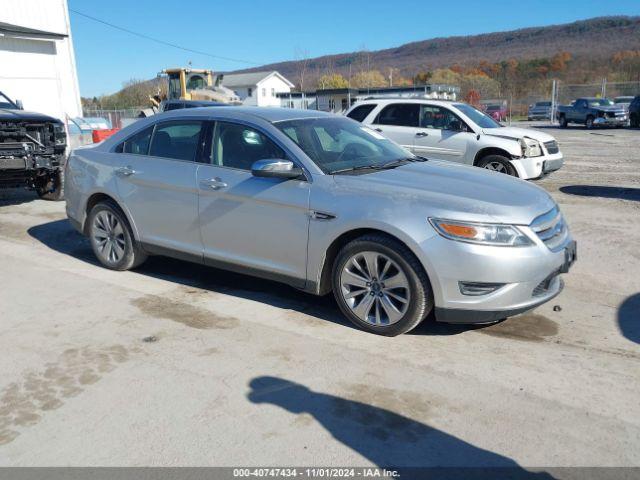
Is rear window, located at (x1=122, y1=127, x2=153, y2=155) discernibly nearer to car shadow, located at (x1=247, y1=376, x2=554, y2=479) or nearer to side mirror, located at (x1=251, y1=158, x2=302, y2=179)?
side mirror, located at (x1=251, y1=158, x2=302, y2=179)

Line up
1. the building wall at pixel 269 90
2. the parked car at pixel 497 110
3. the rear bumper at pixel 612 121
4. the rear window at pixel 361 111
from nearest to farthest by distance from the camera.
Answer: the rear window at pixel 361 111, the rear bumper at pixel 612 121, the parked car at pixel 497 110, the building wall at pixel 269 90

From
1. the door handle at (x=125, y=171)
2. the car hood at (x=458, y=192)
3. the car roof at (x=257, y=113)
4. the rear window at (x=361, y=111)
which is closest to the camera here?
the car hood at (x=458, y=192)

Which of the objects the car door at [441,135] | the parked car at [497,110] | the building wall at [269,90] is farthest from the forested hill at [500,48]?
the car door at [441,135]

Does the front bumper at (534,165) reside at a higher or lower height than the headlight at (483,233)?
lower

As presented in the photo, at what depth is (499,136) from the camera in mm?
10242

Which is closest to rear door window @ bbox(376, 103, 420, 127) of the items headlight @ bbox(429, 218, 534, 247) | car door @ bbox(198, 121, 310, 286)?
car door @ bbox(198, 121, 310, 286)

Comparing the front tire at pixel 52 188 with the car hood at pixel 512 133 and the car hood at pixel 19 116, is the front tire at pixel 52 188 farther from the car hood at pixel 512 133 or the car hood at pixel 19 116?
the car hood at pixel 512 133

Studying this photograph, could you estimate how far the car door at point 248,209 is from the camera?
4574 mm

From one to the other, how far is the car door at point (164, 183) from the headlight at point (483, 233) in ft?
7.64

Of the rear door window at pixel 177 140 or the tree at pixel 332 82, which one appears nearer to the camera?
the rear door window at pixel 177 140

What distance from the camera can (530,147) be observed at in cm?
1020

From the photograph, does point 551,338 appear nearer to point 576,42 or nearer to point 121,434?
point 121,434

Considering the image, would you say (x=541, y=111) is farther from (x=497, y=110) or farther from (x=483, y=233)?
(x=483, y=233)

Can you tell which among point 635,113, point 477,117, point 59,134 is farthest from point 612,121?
point 59,134
